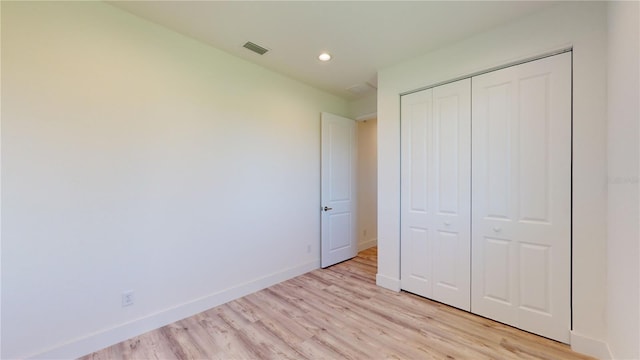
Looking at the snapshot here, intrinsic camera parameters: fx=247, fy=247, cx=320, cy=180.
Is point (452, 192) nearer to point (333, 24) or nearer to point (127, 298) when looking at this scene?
point (333, 24)

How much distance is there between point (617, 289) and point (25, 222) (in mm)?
3861

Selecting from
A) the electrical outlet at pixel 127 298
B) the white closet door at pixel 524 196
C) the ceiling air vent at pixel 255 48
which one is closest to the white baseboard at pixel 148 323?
the electrical outlet at pixel 127 298

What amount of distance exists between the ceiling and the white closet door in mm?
548

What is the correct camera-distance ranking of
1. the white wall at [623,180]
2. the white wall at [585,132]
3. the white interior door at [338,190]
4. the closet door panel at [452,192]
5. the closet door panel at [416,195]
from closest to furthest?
the white wall at [623,180] < the white wall at [585,132] < the closet door panel at [452,192] < the closet door panel at [416,195] < the white interior door at [338,190]

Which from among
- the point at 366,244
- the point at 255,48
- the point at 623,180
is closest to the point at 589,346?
the point at 623,180

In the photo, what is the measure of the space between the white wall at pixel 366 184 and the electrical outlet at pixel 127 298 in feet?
11.1

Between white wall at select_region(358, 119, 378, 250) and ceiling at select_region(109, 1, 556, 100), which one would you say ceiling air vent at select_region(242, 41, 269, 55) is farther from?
white wall at select_region(358, 119, 378, 250)

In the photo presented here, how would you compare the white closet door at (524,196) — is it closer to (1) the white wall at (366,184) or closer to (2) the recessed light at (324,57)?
(2) the recessed light at (324,57)

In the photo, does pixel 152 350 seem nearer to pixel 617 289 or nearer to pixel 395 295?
pixel 395 295

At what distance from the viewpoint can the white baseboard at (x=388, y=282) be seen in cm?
291

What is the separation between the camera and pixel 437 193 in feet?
8.63

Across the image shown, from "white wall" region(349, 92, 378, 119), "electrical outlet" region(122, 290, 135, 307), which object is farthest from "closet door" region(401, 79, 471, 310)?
"electrical outlet" region(122, 290, 135, 307)

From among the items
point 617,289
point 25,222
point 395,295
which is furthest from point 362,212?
point 25,222

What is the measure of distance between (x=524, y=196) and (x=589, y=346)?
114cm
